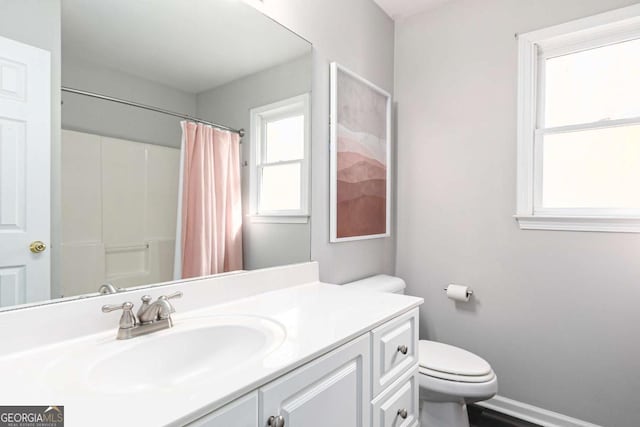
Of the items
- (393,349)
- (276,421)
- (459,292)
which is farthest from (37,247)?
(459,292)

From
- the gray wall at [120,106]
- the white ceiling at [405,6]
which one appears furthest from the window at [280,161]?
the white ceiling at [405,6]

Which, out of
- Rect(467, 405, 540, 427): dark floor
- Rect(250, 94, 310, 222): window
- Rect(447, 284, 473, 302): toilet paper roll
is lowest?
Rect(467, 405, 540, 427): dark floor

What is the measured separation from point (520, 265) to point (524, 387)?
0.66 meters

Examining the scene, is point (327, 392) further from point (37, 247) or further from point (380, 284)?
point (380, 284)

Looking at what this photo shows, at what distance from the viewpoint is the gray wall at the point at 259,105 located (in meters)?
1.25

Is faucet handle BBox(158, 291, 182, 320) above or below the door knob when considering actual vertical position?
below

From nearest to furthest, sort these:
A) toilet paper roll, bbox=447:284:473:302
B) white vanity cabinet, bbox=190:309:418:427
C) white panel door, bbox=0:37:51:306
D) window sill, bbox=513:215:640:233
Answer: white vanity cabinet, bbox=190:309:418:427 → white panel door, bbox=0:37:51:306 → window sill, bbox=513:215:640:233 → toilet paper roll, bbox=447:284:473:302

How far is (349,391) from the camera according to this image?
3.02 feet

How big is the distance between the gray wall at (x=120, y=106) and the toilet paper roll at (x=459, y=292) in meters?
1.69

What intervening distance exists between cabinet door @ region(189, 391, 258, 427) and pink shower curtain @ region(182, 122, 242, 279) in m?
0.60

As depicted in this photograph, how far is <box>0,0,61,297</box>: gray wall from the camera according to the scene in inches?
32.3

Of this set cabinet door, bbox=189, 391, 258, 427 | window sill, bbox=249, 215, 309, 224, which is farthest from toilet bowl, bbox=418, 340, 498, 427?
cabinet door, bbox=189, 391, 258, 427

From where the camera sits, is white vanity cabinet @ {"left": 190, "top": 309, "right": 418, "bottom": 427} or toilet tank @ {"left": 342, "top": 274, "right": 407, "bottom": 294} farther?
toilet tank @ {"left": 342, "top": 274, "right": 407, "bottom": 294}

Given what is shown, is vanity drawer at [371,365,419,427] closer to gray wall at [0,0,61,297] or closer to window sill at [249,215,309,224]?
window sill at [249,215,309,224]
